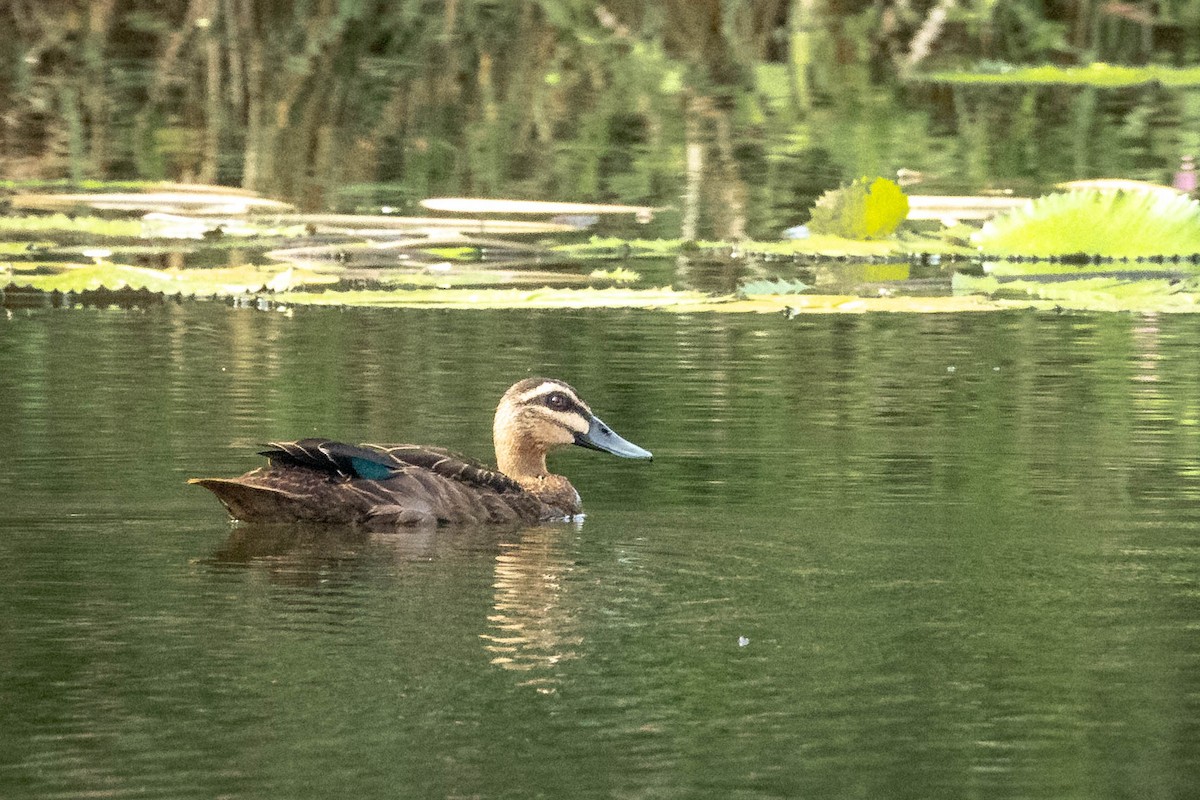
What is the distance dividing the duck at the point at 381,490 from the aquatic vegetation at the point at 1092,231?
6397mm

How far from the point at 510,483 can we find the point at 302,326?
190 inches

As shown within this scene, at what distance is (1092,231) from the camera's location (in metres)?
16.3

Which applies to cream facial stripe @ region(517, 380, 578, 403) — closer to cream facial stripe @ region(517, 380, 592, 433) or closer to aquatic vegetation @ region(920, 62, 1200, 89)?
cream facial stripe @ region(517, 380, 592, 433)

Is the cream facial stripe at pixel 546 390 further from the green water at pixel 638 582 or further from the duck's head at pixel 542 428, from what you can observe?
the green water at pixel 638 582

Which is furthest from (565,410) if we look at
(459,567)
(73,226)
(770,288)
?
(73,226)

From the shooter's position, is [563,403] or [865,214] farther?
[865,214]

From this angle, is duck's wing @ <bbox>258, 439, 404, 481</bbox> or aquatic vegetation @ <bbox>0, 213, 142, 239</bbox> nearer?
duck's wing @ <bbox>258, 439, 404, 481</bbox>

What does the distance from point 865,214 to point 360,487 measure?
7.77 metres

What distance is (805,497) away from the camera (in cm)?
1002

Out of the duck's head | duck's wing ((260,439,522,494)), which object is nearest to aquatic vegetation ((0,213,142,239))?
the duck's head

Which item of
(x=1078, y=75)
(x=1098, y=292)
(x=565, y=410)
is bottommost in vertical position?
(x=565, y=410)

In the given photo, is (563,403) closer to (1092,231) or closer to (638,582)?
(638,582)

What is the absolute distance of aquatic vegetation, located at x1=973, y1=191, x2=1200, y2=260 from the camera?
16266 mm

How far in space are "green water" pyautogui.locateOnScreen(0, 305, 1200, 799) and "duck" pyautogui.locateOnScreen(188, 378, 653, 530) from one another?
0.13 meters
